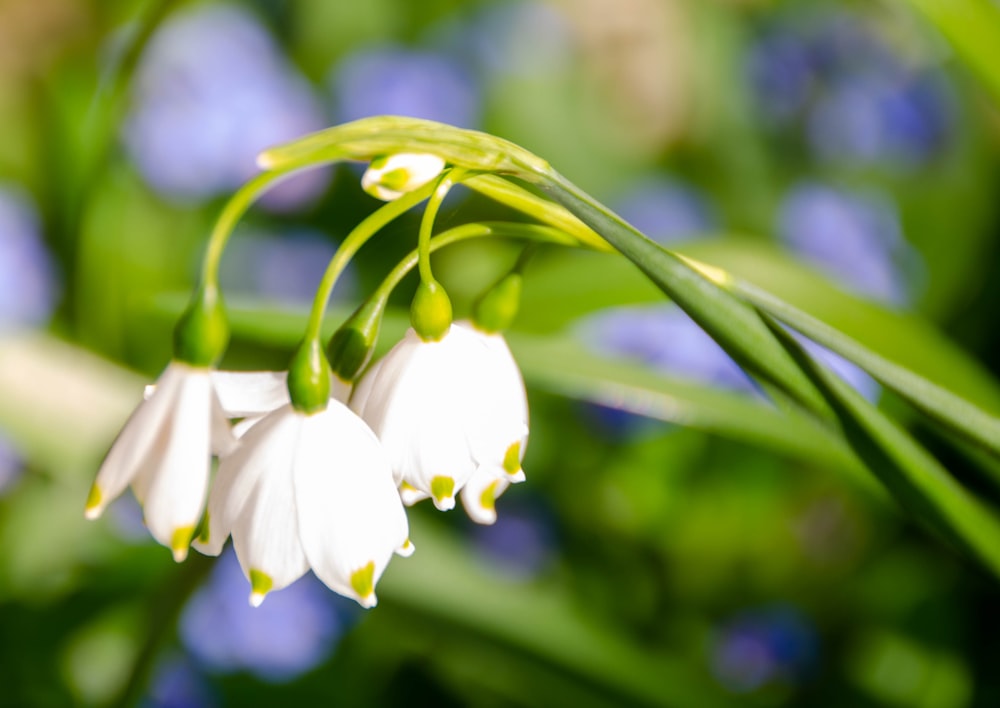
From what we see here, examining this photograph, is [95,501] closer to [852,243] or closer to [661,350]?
[661,350]

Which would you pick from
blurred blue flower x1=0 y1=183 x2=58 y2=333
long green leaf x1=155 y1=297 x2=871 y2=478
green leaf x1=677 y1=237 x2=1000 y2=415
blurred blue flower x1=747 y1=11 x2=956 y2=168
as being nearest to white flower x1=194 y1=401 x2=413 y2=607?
long green leaf x1=155 y1=297 x2=871 y2=478

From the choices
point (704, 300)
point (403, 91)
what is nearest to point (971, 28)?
point (704, 300)

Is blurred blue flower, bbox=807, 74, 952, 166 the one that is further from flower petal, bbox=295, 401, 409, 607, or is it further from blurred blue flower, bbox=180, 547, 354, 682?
flower petal, bbox=295, 401, 409, 607

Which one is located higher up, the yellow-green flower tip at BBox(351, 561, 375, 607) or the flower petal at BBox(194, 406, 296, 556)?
the flower petal at BBox(194, 406, 296, 556)

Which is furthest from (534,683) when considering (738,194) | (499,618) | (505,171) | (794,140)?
(794,140)

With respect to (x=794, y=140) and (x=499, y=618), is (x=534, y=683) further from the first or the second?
(x=794, y=140)

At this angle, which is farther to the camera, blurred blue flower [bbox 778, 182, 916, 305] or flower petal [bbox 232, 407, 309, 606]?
blurred blue flower [bbox 778, 182, 916, 305]

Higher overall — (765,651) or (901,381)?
(901,381)
